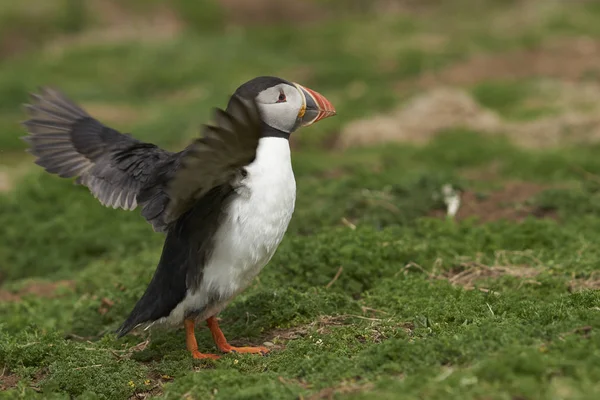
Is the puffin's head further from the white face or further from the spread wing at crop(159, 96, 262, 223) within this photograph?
the spread wing at crop(159, 96, 262, 223)

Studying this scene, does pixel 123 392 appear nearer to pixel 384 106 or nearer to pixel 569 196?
pixel 569 196

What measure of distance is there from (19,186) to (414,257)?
5.37 meters

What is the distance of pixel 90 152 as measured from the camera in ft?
20.2

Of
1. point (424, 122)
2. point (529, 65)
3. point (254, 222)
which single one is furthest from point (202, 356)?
point (529, 65)

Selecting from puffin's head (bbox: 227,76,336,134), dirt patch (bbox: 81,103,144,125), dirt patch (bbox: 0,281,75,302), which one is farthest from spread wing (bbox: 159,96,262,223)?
dirt patch (bbox: 81,103,144,125)

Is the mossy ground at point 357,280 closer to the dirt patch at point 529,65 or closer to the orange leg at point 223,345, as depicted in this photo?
the orange leg at point 223,345

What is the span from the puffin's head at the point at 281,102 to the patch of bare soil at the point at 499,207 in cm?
332

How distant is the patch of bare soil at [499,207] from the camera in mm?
8430

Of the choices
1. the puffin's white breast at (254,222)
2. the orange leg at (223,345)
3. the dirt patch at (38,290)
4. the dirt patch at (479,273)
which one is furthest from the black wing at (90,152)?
the dirt patch at (479,273)

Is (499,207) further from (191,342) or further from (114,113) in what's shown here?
(114,113)

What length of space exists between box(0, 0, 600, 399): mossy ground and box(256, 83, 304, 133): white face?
4.27ft

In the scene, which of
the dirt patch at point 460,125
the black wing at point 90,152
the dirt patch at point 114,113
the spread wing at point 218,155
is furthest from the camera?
the dirt patch at point 114,113

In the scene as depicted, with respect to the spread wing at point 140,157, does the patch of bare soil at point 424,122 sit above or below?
below

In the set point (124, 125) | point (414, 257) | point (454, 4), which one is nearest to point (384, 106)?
point (124, 125)
